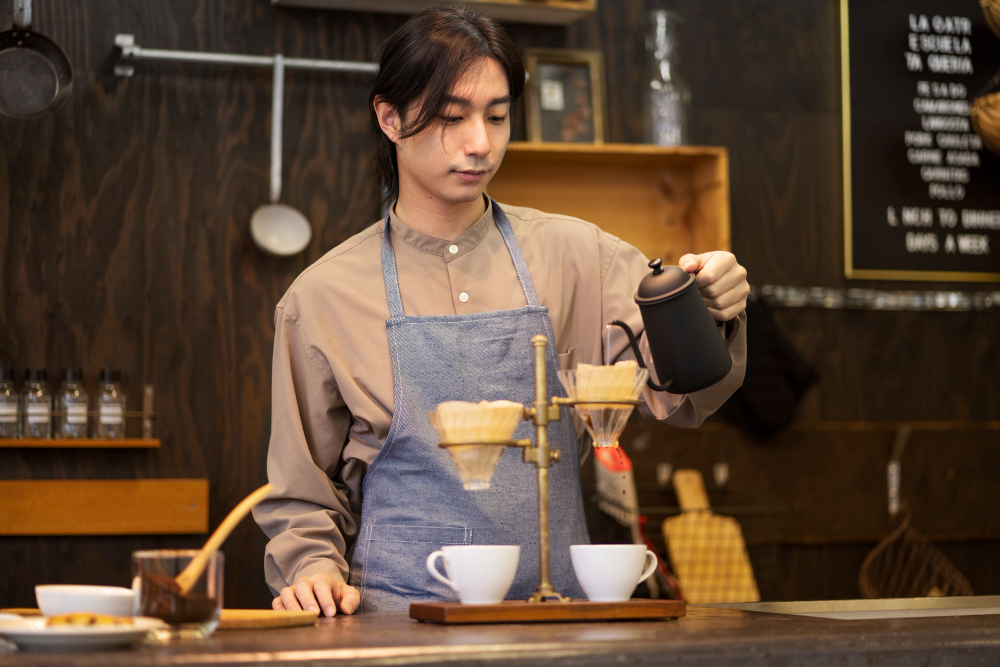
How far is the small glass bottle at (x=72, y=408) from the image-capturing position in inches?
111

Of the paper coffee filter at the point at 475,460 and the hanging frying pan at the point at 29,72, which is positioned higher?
the hanging frying pan at the point at 29,72

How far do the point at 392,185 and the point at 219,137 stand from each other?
1.31 metres

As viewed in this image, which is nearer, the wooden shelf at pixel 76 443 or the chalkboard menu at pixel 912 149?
the wooden shelf at pixel 76 443

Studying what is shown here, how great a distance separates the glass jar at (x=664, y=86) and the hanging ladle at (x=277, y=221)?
1.08 meters

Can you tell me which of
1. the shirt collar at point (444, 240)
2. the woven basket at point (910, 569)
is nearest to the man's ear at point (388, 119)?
the shirt collar at point (444, 240)

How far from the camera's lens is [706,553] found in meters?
3.11

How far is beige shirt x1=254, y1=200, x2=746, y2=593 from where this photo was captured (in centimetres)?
166

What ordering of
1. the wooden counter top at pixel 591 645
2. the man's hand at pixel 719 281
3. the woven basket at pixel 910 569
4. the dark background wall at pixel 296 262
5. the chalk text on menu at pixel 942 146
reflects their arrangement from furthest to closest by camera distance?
the chalk text on menu at pixel 942 146
the woven basket at pixel 910 569
the dark background wall at pixel 296 262
the man's hand at pixel 719 281
the wooden counter top at pixel 591 645

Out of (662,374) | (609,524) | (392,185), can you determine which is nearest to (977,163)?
(609,524)

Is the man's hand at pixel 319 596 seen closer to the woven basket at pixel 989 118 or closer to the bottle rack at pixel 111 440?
the bottle rack at pixel 111 440

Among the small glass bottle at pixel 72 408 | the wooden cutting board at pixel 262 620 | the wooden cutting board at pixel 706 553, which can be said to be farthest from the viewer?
the wooden cutting board at pixel 706 553

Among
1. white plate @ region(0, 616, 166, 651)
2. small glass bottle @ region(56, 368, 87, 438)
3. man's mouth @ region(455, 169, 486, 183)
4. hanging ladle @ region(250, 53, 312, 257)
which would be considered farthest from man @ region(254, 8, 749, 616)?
small glass bottle @ region(56, 368, 87, 438)

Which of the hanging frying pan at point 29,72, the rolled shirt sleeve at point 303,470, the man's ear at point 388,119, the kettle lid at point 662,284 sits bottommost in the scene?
the rolled shirt sleeve at point 303,470

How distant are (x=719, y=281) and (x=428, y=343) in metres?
0.50
